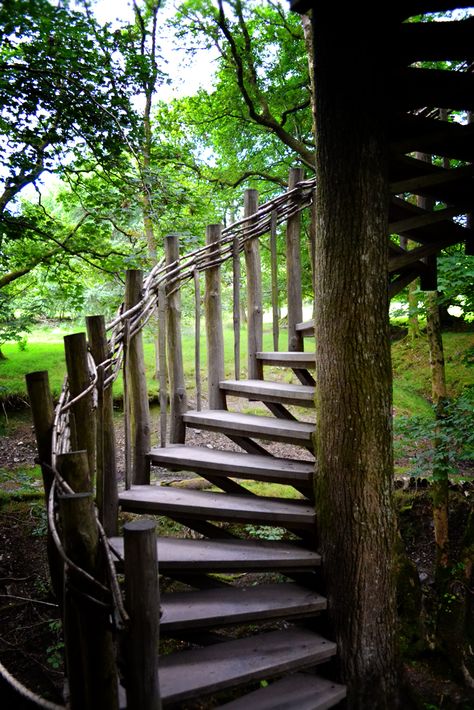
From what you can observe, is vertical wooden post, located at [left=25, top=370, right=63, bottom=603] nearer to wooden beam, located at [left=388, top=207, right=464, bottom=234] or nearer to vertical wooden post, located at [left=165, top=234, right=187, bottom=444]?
vertical wooden post, located at [left=165, top=234, right=187, bottom=444]

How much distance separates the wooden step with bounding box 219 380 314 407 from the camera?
3.12 meters

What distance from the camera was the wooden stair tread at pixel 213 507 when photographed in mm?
2598

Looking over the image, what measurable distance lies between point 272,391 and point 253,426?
0.34 metres

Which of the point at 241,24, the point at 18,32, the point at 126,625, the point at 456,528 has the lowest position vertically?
the point at 456,528

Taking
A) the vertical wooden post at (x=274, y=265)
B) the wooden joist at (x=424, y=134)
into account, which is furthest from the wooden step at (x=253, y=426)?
the wooden joist at (x=424, y=134)

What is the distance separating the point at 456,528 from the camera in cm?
562

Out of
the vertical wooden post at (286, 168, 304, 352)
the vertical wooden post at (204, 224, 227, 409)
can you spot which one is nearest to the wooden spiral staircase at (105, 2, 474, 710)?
the vertical wooden post at (204, 224, 227, 409)

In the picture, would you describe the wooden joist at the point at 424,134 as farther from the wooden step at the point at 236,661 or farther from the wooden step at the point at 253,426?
the wooden step at the point at 236,661

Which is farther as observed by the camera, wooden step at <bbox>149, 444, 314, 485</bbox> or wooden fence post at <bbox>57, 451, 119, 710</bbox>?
wooden step at <bbox>149, 444, 314, 485</bbox>

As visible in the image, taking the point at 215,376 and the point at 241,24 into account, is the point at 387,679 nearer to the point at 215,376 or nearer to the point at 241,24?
the point at 215,376

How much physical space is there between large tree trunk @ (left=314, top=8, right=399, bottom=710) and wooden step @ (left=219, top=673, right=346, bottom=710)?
0.16m

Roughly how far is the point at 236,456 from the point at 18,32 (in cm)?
431

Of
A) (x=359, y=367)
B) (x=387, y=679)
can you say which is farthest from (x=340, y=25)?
(x=387, y=679)

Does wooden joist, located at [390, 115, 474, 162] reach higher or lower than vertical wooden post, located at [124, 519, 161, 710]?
higher
